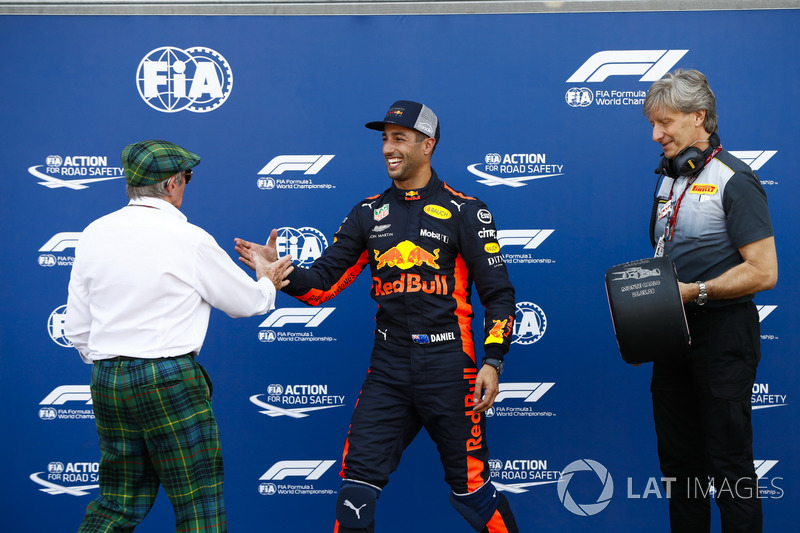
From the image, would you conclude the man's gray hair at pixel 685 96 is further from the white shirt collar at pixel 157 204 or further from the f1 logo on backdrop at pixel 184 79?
the f1 logo on backdrop at pixel 184 79

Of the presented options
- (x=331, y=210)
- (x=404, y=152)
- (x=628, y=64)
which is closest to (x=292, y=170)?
(x=331, y=210)

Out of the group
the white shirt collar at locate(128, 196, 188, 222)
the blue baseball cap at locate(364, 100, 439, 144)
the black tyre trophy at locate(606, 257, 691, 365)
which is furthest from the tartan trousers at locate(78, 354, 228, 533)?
the black tyre trophy at locate(606, 257, 691, 365)

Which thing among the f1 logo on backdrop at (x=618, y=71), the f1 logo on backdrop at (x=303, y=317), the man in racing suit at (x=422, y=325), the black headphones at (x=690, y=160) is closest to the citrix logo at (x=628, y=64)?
the f1 logo on backdrop at (x=618, y=71)

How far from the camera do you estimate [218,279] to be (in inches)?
81.9

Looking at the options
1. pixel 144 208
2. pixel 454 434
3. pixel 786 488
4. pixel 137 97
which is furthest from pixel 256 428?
pixel 786 488

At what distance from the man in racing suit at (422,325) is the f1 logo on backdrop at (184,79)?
42.3 inches

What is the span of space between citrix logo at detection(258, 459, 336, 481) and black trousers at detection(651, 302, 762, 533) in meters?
1.58

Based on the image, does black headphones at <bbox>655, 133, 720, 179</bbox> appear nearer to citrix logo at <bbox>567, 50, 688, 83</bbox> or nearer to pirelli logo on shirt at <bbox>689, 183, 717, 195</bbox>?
pirelli logo on shirt at <bbox>689, 183, 717, 195</bbox>

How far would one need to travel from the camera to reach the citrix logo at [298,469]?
3176 millimetres

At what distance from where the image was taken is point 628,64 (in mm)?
3084

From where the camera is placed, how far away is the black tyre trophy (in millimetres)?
2131

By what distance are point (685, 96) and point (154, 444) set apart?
2.10 m

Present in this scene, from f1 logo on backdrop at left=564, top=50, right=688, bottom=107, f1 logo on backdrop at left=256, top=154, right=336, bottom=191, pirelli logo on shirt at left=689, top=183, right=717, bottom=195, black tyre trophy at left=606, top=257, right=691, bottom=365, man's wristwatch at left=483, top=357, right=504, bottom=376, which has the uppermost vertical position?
f1 logo on backdrop at left=564, top=50, right=688, bottom=107

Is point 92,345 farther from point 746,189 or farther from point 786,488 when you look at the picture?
point 786,488
